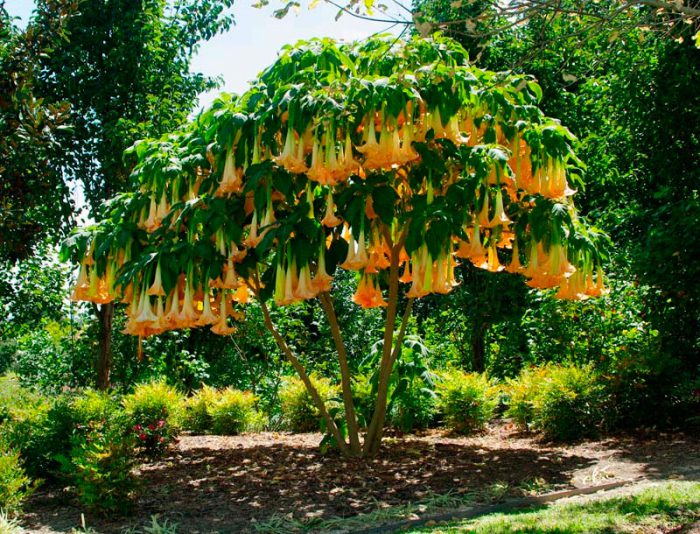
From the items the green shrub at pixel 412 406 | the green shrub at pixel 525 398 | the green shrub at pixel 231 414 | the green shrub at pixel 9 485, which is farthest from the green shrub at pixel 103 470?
the green shrub at pixel 525 398

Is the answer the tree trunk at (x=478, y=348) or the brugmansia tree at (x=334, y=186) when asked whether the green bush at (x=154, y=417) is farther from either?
the tree trunk at (x=478, y=348)

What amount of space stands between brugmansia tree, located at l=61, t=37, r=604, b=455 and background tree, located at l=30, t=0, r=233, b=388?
8.37 ft

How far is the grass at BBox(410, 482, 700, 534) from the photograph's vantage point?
4.32 meters

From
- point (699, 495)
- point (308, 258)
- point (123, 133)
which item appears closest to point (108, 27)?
point (123, 133)

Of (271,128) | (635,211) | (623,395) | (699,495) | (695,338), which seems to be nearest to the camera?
(699,495)

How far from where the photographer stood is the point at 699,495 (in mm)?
4883

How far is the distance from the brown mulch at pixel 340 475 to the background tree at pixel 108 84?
2.93 metres

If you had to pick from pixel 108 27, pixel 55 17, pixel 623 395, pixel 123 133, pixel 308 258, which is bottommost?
pixel 623 395

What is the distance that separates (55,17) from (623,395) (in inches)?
269

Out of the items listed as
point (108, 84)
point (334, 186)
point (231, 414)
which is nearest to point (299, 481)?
point (334, 186)

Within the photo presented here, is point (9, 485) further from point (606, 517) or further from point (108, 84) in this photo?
point (108, 84)

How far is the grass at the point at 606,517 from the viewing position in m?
4.32

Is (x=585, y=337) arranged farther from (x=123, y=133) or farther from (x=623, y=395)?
(x=123, y=133)

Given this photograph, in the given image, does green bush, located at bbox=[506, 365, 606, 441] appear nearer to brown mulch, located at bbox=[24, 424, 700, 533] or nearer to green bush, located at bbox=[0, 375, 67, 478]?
brown mulch, located at bbox=[24, 424, 700, 533]
